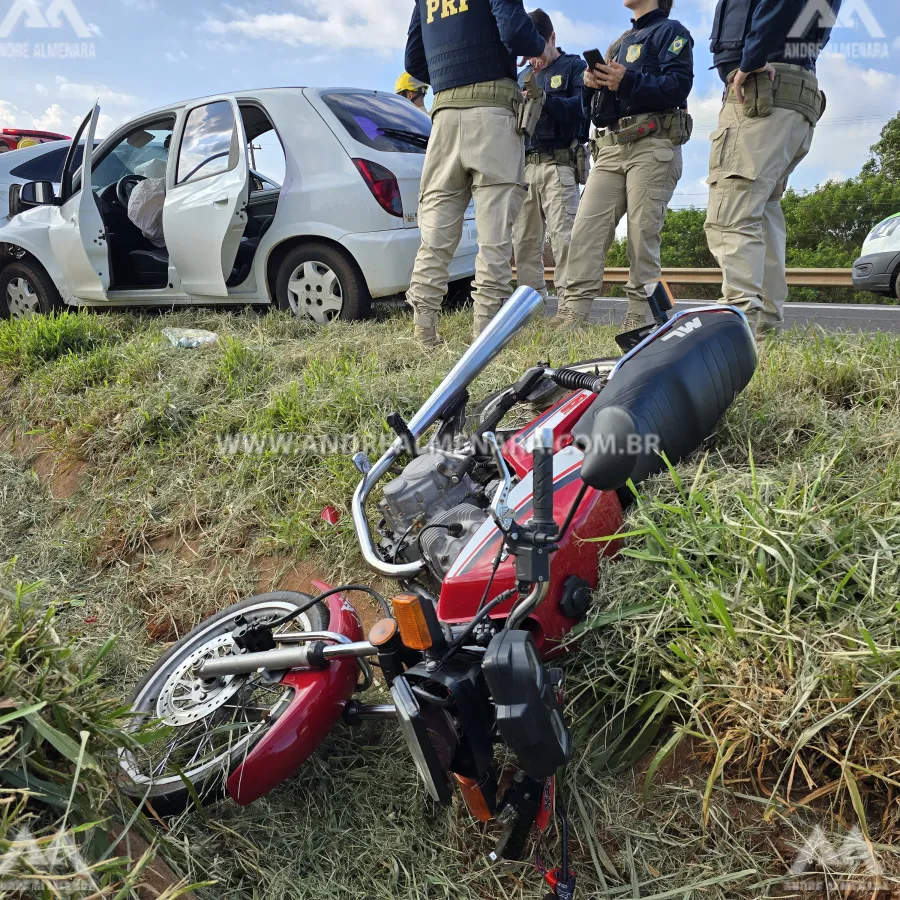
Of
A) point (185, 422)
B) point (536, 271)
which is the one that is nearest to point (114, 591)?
point (185, 422)

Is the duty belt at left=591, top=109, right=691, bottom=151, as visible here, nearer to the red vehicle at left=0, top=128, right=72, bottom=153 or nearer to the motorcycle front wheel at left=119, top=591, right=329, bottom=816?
the motorcycle front wheel at left=119, top=591, right=329, bottom=816

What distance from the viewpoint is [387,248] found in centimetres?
481

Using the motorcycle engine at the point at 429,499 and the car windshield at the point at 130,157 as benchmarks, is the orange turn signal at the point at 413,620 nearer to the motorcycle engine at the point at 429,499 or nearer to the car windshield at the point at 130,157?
the motorcycle engine at the point at 429,499

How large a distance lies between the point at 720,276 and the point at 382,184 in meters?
7.62

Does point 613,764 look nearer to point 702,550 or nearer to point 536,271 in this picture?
point 702,550

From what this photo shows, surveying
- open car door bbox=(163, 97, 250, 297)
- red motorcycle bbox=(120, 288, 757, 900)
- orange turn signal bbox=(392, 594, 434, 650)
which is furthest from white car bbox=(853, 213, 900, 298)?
orange turn signal bbox=(392, 594, 434, 650)

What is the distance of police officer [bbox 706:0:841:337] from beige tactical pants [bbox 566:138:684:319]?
0.73 metres

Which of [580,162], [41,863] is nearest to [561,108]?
[580,162]

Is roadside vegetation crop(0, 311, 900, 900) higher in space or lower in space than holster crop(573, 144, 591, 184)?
lower

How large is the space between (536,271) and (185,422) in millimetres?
3073

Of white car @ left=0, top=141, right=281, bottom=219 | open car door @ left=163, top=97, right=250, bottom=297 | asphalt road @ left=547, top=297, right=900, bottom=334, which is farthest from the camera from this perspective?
white car @ left=0, top=141, right=281, bottom=219

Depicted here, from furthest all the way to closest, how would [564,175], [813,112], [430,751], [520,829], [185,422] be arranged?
[564,175], [185,422], [813,112], [520,829], [430,751]

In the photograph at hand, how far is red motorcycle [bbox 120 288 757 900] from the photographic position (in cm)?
136

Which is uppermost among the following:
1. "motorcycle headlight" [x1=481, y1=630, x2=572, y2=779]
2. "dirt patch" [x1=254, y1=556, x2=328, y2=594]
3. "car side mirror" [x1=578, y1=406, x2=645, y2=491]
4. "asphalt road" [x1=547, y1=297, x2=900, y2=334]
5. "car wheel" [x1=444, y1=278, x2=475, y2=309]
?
"car wheel" [x1=444, y1=278, x2=475, y2=309]
